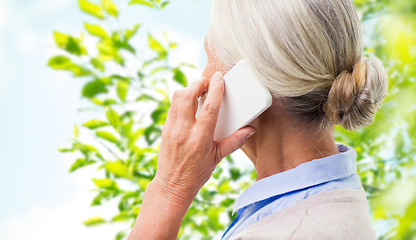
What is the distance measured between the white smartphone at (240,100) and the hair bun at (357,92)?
111 mm

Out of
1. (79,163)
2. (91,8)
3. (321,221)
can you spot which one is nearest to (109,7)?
(91,8)

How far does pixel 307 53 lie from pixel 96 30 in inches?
25.7

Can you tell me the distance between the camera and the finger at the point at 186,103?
30.1 inches

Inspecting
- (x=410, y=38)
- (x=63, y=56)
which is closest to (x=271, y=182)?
(x=410, y=38)

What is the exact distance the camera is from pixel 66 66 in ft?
3.78

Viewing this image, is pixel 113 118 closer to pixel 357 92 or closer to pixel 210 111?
pixel 210 111

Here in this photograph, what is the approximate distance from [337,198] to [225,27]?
0.34 m

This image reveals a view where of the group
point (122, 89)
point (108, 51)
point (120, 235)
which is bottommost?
point (120, 235)

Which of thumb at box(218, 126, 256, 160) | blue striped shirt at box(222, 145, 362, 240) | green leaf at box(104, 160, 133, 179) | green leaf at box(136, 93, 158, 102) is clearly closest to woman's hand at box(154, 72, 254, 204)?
thumb at box(218, 126, 256, 160)

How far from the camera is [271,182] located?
811 millimetres

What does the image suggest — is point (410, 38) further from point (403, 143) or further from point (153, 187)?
point (153, 187)

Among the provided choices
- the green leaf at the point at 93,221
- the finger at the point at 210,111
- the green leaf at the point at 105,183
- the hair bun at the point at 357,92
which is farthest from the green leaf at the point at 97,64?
the hair bun at the point at 357,92

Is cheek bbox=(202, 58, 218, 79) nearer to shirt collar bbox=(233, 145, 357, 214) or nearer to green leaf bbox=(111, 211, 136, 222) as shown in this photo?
shirt collar bbox=(233, 145, 357, 214)

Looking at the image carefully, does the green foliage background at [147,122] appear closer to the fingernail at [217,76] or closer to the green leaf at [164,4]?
the green leaf at [164,4]
